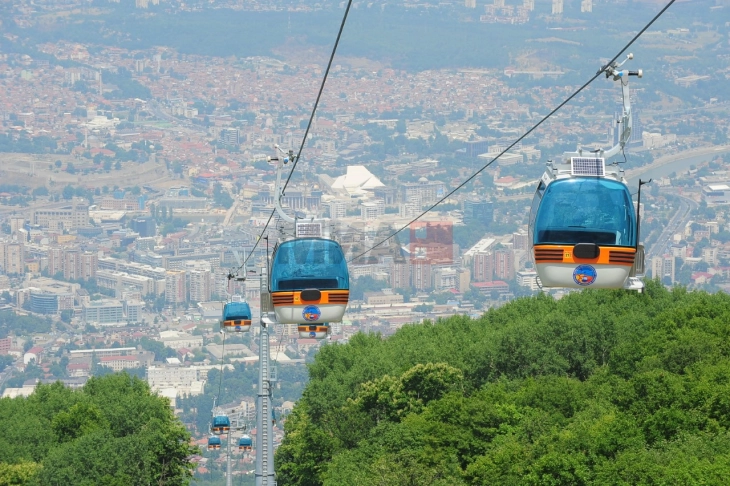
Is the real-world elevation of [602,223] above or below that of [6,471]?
above

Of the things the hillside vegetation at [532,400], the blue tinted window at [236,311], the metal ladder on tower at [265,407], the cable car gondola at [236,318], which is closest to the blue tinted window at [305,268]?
the hillside vegetation at [532,400]

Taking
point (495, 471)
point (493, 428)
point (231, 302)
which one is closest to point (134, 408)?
point (231, 302)

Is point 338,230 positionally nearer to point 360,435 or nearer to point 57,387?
point 360,435

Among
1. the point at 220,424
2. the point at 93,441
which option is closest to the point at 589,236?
the point at 93,441

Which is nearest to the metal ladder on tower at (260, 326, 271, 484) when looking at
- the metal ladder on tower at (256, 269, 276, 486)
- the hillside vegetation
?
the metal ladder on tower at (256, 269, 276, 486)

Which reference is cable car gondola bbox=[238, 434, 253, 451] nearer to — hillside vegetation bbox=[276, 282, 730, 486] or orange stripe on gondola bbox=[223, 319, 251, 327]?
hillside vegetation bbox=[276, 282, 730, 486]

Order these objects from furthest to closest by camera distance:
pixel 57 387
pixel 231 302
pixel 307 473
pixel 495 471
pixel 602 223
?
1. pixel 57 387
2. pixel 307 473
3. pixel 231 302
4. pixel 495 471
5. pixel 602 223

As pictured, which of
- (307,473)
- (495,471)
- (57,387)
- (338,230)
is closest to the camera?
(338,230)

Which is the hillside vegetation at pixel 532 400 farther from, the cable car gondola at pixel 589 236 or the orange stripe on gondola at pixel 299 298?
the cable car gondola at pixel 589 236
